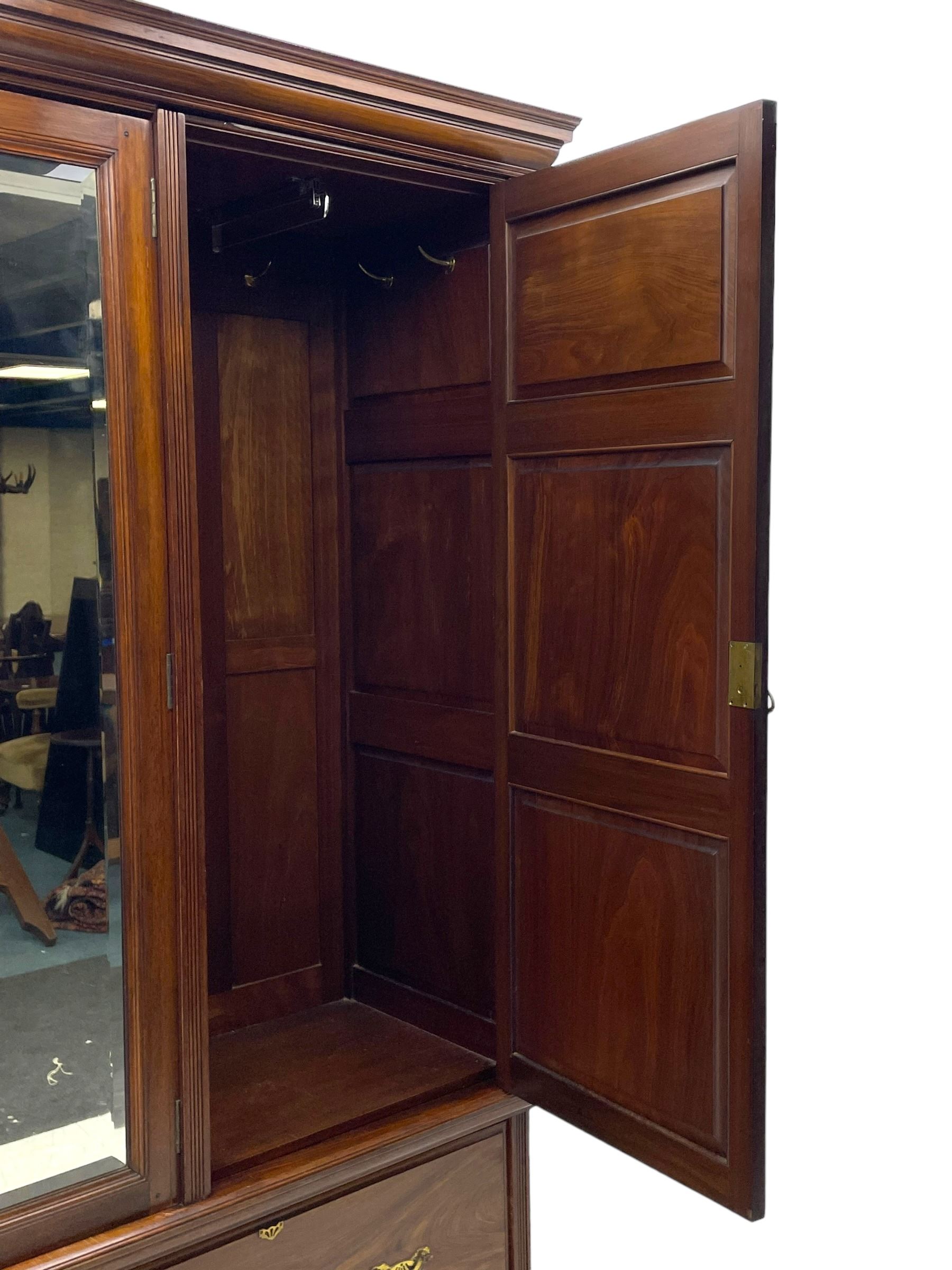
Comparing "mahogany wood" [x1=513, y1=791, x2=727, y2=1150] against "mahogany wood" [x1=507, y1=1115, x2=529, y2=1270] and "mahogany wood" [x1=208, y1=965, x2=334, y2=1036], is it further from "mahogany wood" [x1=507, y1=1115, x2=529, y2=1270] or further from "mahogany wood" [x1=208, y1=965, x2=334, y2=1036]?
"mahogany wood" [x1=208, y1=965, x2=334, y2=1036]

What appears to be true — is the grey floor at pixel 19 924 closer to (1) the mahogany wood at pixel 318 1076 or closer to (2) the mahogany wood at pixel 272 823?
(1) the mahogany wood at pixel 318 1076

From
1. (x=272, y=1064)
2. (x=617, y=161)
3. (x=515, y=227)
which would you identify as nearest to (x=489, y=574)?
(x=515, y=227)

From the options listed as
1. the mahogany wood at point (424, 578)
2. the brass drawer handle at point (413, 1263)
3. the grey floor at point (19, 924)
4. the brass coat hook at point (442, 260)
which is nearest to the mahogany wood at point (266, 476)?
the mahogany wood at point (424, 578)

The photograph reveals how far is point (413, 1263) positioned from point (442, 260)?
2.25 m

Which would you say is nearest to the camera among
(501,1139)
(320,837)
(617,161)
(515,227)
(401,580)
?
(617,161)

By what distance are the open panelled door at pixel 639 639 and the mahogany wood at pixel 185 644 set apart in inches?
28.6

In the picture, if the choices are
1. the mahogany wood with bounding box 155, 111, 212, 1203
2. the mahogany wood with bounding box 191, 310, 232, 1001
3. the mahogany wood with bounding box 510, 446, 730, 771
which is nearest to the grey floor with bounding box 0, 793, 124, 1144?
the mahogany wood with bounding box 155, 111, 212, 1203

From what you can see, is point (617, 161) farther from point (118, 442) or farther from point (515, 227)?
point (118, 442)

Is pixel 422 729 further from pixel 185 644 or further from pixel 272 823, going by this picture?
pixel 185 644

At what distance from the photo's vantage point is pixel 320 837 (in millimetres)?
3576

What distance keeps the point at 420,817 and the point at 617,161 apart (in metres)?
1.65

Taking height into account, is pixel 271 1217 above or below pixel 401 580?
below

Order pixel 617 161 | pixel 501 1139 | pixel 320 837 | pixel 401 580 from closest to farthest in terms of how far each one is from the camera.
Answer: pixel 617 161
pixel 501 1139
pixel 401 580
pixel 320 837

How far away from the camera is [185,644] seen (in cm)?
245
